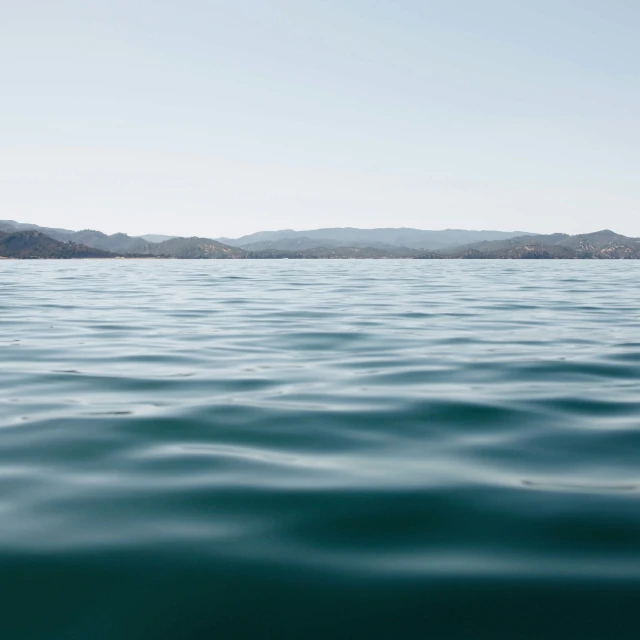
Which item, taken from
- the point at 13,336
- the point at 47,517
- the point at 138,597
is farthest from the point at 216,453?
the point at 13,336

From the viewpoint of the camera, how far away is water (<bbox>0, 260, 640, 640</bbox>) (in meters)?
3.04

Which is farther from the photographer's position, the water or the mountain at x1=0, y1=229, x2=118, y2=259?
the mountain at x1=0, y1=229, x2=118, y2=259

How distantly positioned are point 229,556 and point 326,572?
53 centimetres

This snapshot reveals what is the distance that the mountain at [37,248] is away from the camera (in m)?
160

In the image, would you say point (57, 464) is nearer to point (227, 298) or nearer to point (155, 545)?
point (155, 545)

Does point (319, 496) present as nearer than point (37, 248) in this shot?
Yes

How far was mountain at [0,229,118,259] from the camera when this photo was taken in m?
160

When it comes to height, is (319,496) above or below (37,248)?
below

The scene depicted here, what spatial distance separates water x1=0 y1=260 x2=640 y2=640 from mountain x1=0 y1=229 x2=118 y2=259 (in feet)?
524

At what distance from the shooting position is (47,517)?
4051mm

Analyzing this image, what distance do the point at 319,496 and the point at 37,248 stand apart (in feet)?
580

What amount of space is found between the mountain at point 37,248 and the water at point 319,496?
524 ft

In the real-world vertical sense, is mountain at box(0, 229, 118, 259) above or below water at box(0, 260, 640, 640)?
above

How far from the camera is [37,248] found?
166m
